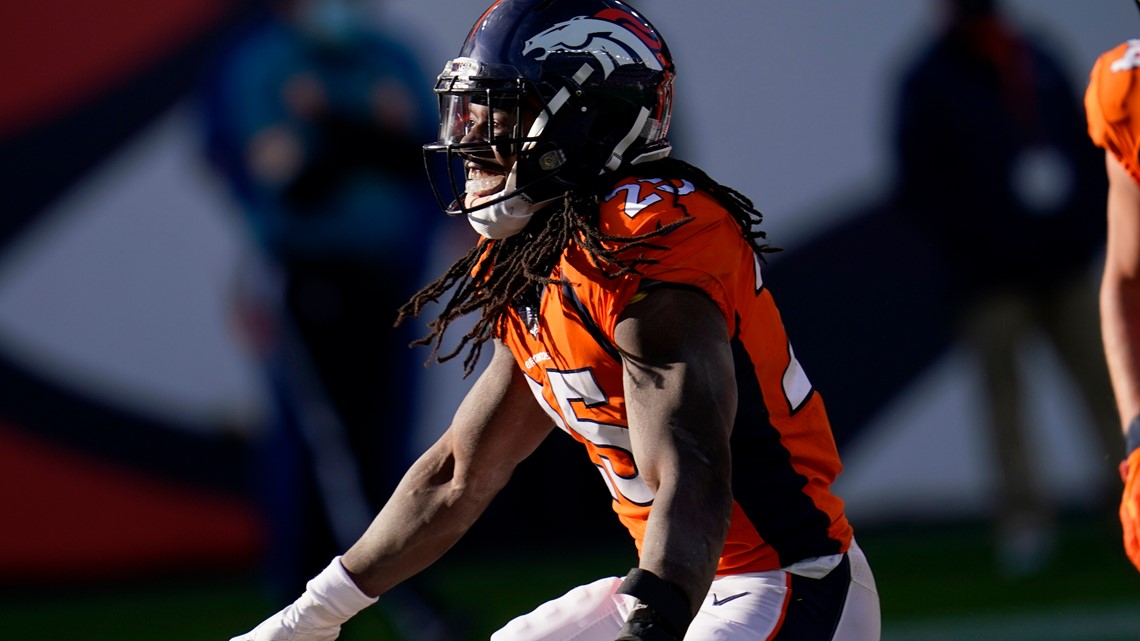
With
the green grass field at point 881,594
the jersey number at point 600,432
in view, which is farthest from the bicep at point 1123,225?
the green grass field at point 881,594

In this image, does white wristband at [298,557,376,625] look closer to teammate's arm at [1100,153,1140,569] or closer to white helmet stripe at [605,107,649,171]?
white helmet stripe at [605,107,649,171]

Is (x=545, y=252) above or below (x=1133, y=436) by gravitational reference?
above

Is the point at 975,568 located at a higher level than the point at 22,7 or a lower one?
lower

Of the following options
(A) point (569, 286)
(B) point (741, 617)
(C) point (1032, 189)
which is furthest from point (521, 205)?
(C) point (1032, 189)

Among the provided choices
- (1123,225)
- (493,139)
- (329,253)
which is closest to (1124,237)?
(1123,225)

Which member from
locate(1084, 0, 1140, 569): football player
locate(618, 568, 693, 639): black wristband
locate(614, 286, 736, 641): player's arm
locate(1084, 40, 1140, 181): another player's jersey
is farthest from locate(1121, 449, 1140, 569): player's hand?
locate(618, 568, 693, 639): black wristband

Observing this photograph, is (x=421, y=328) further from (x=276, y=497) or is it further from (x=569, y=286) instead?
(x=569, y=286)

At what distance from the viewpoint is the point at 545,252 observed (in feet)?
8.34

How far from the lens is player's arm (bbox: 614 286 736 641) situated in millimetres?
2119

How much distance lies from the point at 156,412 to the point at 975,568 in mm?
3718

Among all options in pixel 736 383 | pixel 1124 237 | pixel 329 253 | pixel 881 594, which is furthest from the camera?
pixel 881 594

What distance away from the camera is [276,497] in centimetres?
630

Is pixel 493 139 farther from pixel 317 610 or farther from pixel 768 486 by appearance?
pixel 317 610

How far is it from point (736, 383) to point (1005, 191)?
5282mm
